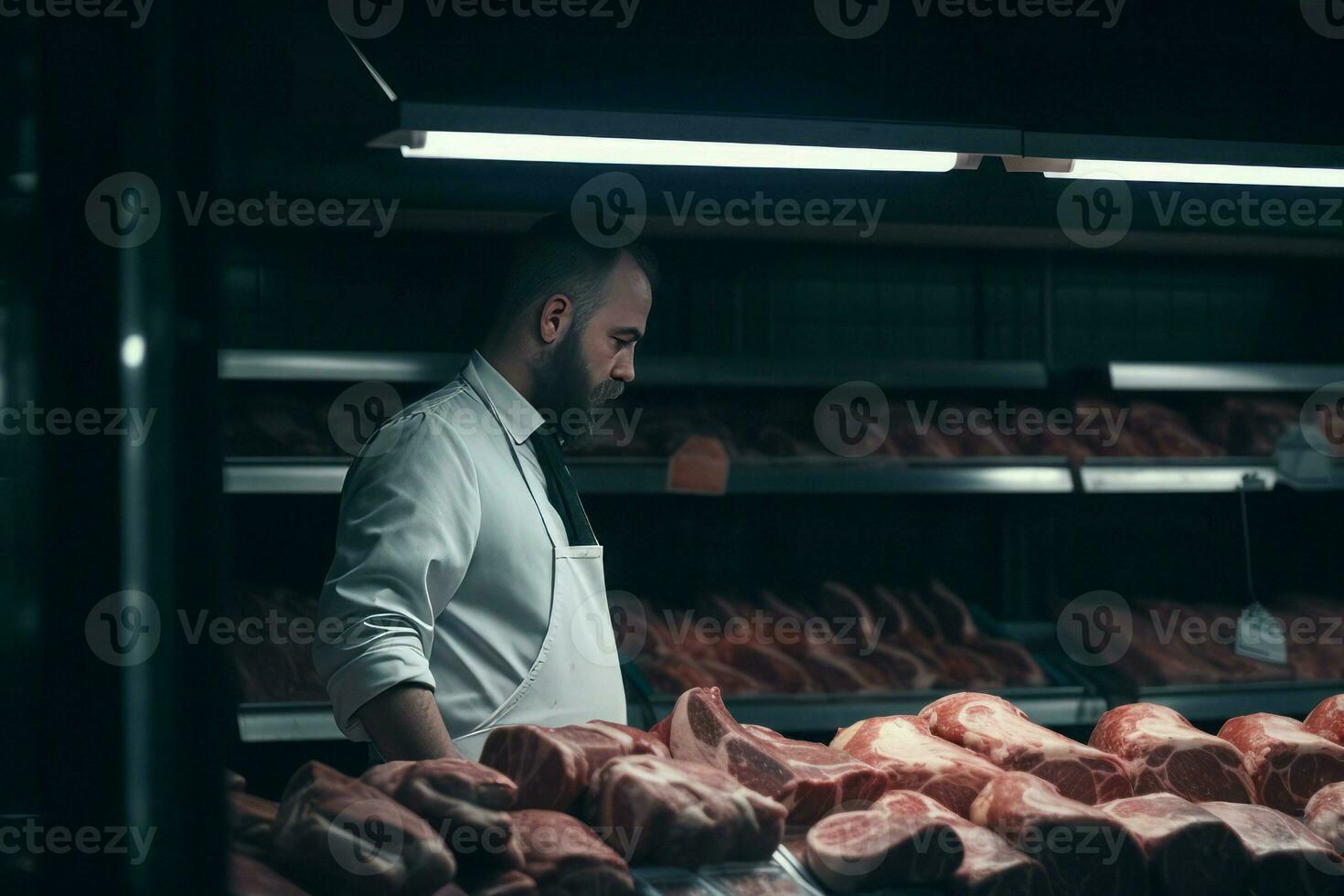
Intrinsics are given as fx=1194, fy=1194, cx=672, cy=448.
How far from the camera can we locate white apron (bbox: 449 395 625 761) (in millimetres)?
2010

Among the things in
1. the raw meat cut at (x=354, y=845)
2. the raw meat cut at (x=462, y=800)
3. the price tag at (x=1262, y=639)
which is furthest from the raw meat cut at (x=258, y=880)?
the price tag at (x=1262, y=639)

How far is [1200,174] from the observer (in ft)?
6.66

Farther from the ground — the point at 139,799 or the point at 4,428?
the point at 4,428

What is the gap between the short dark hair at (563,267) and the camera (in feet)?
6.97

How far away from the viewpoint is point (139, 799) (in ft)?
2.88

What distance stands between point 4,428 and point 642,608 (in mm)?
2920

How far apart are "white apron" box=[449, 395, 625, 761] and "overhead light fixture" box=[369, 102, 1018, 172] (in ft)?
1.90

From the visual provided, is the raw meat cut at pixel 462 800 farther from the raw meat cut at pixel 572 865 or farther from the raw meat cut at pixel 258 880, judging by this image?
the raw meat cut at pixel 258 880

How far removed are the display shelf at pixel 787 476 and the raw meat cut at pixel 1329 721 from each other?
149 centimetres

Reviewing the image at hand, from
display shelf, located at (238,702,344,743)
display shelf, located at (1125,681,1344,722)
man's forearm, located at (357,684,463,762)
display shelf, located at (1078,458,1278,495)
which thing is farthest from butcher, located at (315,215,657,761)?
display shelf, located at (1125,681,1344,722)

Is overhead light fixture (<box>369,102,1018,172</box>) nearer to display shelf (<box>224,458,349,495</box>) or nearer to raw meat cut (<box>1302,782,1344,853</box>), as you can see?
raw meat cut (<box>1302,782,1344,853</box>)

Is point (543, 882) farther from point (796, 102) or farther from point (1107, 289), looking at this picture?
point (1107, 289)

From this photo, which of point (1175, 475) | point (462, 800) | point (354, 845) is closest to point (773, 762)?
point (462, 800)

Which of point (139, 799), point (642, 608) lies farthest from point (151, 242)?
point (642, 608)
